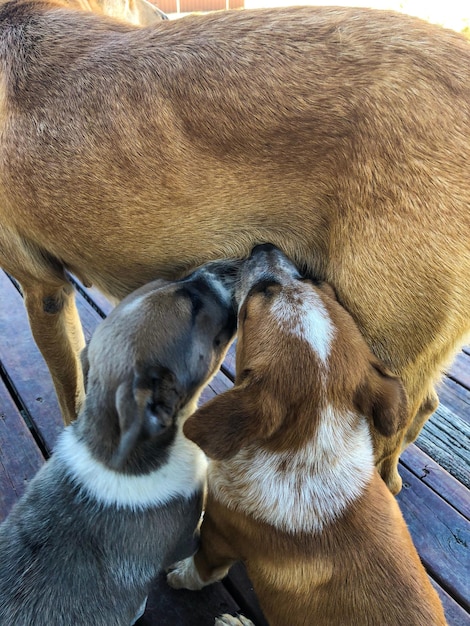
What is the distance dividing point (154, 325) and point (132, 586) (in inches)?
33.0

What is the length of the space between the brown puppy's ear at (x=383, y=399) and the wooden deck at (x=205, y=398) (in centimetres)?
86

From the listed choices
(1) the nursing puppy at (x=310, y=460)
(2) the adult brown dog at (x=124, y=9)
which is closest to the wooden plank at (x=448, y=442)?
(1) the nursing puppy at (x=310, y=460)

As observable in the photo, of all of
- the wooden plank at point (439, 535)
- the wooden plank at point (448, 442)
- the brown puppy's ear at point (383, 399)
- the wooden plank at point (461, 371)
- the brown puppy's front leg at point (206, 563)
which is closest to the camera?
the brown puppy's ear at point (383, 399)

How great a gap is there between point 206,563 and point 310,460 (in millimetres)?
618

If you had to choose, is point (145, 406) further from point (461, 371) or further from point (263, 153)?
point (461, 371)

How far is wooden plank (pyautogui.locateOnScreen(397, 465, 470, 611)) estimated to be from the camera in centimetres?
221

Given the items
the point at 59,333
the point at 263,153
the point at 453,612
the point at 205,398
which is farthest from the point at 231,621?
the point at 263,153

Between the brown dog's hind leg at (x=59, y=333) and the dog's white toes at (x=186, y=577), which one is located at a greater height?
the brown dog's hind leg at (x=59, y=333)

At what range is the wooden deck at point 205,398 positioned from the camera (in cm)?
214

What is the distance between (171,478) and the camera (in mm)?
1943

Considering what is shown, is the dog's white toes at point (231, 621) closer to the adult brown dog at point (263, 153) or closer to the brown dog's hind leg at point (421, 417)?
the adult brown dog at point (263, 153)

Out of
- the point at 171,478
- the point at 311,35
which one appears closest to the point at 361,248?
the point at 311,35

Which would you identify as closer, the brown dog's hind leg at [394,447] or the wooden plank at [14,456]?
the brown dog's hind leg at [394,447]

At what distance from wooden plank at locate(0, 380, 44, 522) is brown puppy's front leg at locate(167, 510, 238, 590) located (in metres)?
0.79
